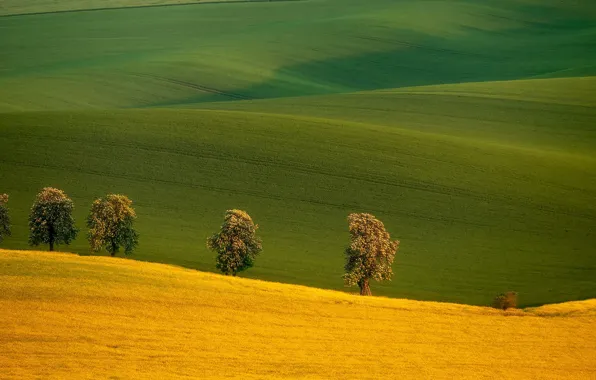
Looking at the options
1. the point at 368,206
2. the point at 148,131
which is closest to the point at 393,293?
the point at 368,206

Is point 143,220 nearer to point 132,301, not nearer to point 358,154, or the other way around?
point 358,154

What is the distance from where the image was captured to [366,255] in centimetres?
4222

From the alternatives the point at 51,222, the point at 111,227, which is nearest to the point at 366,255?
the point at 111,227

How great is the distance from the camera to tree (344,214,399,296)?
42.1 m

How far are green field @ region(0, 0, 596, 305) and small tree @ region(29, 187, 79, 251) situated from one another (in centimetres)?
131

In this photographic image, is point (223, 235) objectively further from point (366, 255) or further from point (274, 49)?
point (274, 49)

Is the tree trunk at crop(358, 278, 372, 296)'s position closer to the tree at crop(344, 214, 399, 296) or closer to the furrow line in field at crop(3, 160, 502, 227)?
the tree at crop(344, 214, 399, 296)

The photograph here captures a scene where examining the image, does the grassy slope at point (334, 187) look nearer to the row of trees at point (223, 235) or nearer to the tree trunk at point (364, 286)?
the row of trees at point (223, 235)

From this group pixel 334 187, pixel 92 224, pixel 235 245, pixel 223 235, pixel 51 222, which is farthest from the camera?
pixel 334 187

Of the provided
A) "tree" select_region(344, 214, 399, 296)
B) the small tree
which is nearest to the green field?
the small tree

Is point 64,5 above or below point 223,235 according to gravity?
above

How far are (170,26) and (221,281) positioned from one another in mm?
90132

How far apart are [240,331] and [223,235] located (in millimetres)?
15050

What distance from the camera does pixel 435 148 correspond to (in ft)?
202
